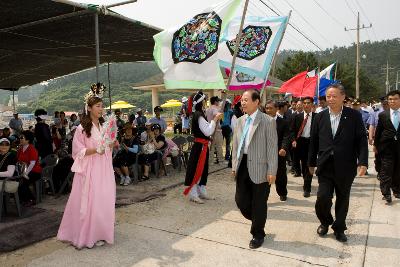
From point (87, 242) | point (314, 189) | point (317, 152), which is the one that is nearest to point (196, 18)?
point (317, 152)

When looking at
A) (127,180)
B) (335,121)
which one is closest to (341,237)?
(335,121)

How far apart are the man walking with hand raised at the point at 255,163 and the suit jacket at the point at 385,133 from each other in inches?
117

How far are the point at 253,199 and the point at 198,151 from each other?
2012mm

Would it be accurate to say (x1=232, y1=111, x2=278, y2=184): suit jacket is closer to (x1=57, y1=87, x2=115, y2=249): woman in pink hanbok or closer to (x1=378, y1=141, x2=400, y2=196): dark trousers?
(x1=57, y1=87, x2=115, y2=249): woman in pink hanbok

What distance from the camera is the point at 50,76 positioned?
15336 millimetres

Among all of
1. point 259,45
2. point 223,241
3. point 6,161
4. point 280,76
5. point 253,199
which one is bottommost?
point 223,241

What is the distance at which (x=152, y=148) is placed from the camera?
8258mm

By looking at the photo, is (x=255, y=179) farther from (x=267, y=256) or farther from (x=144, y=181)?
(x=144, y=181)

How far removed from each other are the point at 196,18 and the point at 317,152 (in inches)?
109

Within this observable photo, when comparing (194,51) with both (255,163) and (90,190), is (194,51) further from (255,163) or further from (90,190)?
(90,190)

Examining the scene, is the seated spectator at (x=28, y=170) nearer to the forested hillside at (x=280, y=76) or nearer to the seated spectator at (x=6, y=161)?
the seated spectator at (x=6, y=161)

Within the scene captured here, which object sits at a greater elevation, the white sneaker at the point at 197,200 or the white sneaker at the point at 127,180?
the white sneaker at the point at 127,180

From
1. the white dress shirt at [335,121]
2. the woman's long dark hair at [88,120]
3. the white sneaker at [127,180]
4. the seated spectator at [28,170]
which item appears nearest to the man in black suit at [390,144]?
the white dress shirt at [335,121]

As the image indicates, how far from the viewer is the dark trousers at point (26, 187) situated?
6013 mm
